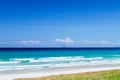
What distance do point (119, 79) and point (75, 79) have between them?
102 inches

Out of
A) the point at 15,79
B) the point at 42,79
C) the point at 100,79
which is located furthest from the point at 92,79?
the point at 15,79

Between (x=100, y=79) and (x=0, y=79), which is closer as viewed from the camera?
(x=100, y=79)

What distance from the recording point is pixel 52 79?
59.0ft

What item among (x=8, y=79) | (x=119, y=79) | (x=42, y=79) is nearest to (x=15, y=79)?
(x=8, y=79)

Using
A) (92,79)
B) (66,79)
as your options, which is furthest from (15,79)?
(92,79)

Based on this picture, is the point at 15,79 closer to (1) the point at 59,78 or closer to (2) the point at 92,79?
(1) the point at 59,78

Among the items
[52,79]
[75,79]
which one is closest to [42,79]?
[52,79]

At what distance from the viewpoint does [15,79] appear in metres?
19.0

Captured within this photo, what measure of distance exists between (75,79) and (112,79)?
7.15 feet

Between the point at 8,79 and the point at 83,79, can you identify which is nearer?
the point at 83,79

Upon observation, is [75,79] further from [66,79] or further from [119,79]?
[119,79]

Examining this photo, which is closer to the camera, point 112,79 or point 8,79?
point 112,79

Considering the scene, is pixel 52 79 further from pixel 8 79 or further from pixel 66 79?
pixel 8 79

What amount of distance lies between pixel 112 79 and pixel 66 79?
2.71m
